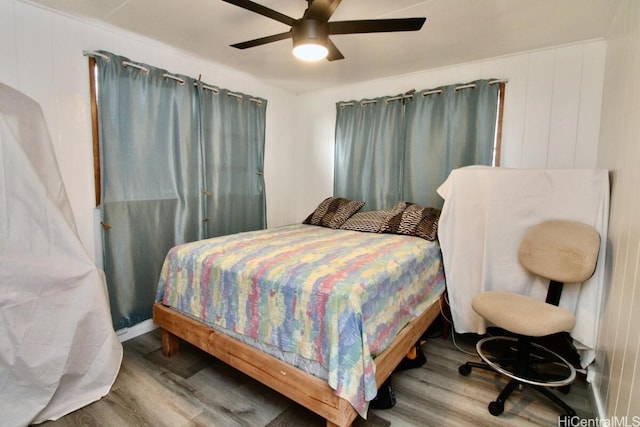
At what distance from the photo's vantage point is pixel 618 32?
1.95m

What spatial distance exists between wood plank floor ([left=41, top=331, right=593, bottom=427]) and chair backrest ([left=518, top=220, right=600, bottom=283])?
0.74m

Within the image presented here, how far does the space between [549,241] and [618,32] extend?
139cm

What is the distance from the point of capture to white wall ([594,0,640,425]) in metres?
1.23

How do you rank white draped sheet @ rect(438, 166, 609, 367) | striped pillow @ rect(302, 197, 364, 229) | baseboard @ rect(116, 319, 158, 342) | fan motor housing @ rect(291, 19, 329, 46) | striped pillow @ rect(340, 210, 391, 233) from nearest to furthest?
Result: fan motor housing @ rect(291, 19, 329, 46), white draped sheet @ rect(438, 166, 609, 367), baseboard @ rect(116, 319, 158, 342), striped pillow @ rect(340, 210, 391, 233), striped pillow @ rect(302, 197, 364, 229)

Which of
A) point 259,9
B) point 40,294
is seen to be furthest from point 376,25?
point 40,294

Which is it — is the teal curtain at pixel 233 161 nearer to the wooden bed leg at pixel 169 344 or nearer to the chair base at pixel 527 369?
the wooden bed leg at pixel 169 344

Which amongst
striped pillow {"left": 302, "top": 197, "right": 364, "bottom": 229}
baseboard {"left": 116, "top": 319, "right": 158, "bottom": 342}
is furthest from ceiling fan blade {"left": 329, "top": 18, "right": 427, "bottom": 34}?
baseboard {"left": 116, "top": 319, "right": 158, "bottom": 342}

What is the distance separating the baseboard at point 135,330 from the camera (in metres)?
2.44

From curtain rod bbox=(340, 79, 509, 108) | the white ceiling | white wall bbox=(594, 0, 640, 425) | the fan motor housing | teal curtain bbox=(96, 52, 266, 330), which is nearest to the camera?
white wall bbox=(594, 0, 640, 425)

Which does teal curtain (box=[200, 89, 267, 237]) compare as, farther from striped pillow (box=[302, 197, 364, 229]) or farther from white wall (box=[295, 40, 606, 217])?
white wall (box=[295, 40, 606, 217])

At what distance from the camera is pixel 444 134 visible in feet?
9.77

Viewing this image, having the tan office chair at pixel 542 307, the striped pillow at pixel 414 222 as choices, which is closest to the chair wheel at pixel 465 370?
the tan office chair at pixel 542 307

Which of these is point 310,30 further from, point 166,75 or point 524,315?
point 524,315

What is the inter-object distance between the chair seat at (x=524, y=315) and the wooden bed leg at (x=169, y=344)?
2.07 meters
